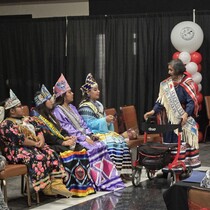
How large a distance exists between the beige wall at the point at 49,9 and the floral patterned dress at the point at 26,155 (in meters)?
5.49

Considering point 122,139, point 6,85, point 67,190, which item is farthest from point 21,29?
point 67,190

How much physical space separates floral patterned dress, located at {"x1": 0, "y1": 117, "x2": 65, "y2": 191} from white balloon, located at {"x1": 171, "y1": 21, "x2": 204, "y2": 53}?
4006mm

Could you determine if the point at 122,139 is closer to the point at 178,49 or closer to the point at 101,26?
the point at 178,49

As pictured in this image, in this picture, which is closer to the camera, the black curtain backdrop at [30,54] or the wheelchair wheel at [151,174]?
the wheelchair wheel at [151,174]

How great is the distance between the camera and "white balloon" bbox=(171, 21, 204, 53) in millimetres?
8656

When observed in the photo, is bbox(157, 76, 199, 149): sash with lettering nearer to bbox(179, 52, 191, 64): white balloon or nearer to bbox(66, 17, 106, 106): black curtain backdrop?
bbox(179, 52, 191, 64): white balloon

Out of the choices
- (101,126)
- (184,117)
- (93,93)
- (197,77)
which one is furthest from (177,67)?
(197,77)

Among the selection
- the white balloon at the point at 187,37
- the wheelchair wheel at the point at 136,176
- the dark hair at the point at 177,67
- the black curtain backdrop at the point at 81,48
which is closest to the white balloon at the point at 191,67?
the white balloon at the point at 187,37

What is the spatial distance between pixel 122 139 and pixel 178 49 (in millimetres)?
3046

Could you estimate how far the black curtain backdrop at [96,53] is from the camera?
961cm

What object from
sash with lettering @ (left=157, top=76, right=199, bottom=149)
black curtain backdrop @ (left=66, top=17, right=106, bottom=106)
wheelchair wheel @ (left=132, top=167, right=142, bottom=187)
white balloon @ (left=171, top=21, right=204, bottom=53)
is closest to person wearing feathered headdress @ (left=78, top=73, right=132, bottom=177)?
wheelchair wheel @ (left=132, top=167, right=142, bottom=187)

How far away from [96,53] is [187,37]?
202 cm

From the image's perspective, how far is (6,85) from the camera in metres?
10.8

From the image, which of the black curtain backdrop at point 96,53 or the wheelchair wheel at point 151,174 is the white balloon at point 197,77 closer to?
the black curtain backdrop at point 96,53
